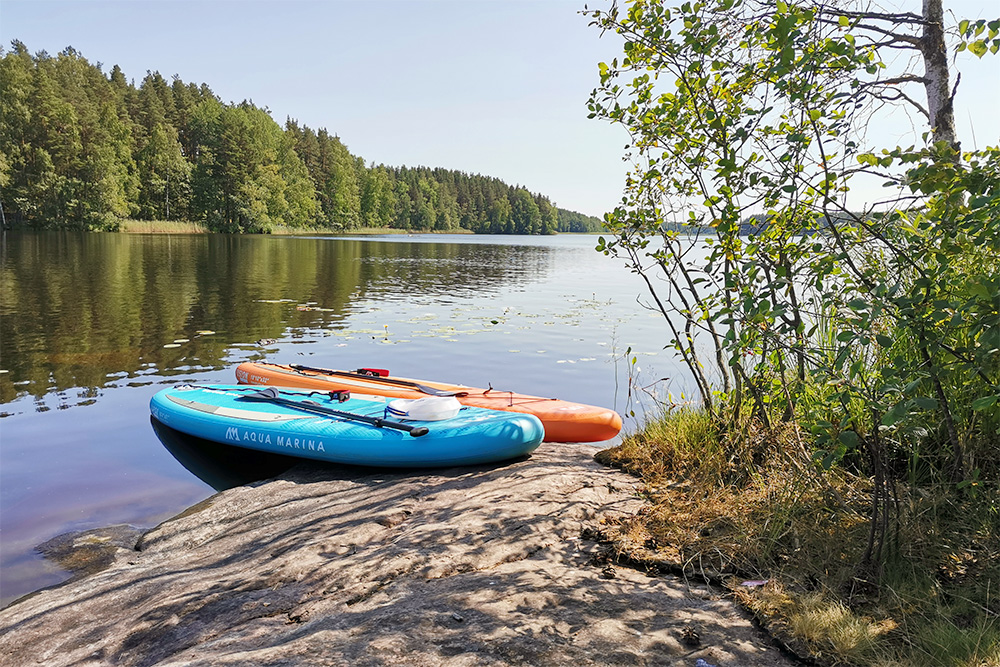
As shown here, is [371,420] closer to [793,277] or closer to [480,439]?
[480,439]

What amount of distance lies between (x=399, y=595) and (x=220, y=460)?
187 inches

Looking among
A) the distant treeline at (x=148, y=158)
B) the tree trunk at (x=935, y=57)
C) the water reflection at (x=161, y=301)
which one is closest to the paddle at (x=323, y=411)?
the water reflection at (x=161, y=301)

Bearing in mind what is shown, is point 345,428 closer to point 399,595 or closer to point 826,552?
point 399,595

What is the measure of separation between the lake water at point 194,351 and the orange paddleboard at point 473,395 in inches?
26.4

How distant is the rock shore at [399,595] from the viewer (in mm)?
2232

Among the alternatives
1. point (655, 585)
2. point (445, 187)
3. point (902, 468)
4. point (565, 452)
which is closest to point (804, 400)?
point (902, 468)

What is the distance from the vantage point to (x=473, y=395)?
705 centimetres

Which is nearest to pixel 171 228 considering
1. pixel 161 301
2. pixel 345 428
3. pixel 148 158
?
pixel 148 158

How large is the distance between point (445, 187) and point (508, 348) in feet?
352

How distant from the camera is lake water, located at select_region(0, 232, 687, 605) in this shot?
5734 millimetres

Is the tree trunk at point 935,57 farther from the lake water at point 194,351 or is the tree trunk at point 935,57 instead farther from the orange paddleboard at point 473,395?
the lake water at point 194,351

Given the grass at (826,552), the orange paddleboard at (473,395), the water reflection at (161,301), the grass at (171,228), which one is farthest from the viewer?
the grass at (171,228)

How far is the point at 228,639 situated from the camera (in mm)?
2496

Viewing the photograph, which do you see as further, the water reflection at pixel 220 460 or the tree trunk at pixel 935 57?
the water reflection at pixel 220 460
